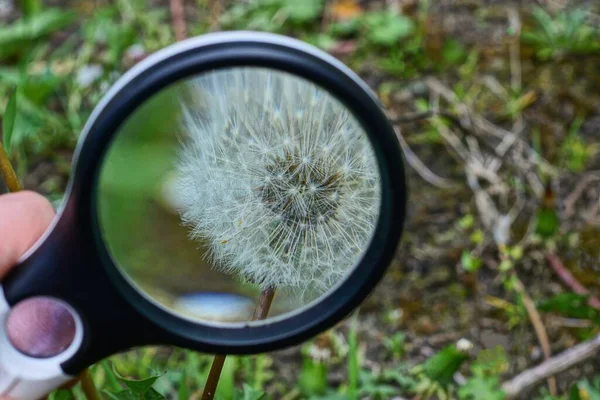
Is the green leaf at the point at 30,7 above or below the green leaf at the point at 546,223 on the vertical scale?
above

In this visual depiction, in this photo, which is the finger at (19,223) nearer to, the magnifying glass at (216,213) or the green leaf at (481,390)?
the magnifying glass at (216,213)

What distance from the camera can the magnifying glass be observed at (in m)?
0.75

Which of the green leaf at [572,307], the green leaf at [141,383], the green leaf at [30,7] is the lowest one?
the green leaf at [572,307]

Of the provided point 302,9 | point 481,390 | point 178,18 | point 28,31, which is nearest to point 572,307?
point 481,390

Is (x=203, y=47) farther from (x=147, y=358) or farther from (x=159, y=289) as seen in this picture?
(x=147, y=358)

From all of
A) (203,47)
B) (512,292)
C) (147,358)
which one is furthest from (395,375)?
(203,47)

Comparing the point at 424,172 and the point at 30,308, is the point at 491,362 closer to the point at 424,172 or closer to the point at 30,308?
the point at 424,172

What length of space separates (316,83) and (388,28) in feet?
4.43

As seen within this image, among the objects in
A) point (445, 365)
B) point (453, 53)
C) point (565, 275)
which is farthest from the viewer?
point (453, 53)

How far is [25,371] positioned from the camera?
2.70ft

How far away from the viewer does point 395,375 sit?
4.67 feet

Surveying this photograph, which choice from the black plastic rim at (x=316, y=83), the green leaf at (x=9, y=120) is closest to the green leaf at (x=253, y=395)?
the black plastic rim at (x=316, y=83)

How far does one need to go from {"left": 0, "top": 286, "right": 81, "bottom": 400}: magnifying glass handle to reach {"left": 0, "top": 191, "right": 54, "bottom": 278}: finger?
0.06m

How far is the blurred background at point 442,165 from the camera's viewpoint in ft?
4.68
